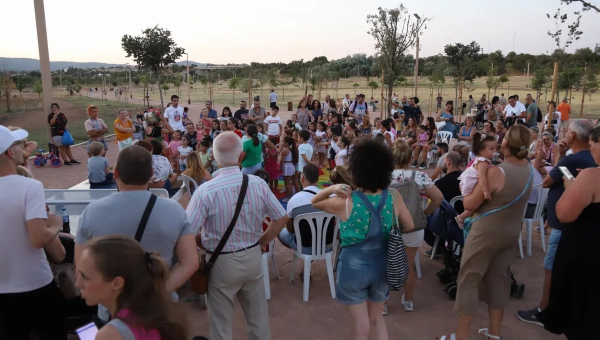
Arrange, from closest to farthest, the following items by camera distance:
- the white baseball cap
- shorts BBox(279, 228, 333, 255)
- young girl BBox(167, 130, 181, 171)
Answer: the white baseball cap, shorts BBox(279, 228, 333, 255), young girl BBox(167, 130, 181, 171)

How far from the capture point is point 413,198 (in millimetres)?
3607

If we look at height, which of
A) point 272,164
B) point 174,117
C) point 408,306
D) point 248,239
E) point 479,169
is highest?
point 479,169

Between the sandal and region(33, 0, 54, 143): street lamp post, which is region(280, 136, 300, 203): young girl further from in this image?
region(33, 0, 54, 143): street lamp post

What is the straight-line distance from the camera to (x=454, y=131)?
11.8 metres

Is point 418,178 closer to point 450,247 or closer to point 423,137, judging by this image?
point 450,247

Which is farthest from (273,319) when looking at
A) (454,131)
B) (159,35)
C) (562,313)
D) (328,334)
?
(159,35)

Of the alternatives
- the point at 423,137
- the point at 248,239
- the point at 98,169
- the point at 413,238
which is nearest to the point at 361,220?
the point at 248,239

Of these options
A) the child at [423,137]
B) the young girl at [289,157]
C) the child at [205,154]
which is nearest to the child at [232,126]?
the child at [205,154]

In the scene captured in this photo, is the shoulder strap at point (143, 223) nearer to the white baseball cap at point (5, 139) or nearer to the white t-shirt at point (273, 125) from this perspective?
the white baseball cap at point (5, 139)

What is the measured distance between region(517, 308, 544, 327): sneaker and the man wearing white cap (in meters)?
3.72

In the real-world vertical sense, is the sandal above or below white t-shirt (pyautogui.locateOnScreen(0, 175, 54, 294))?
below

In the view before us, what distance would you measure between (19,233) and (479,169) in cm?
298

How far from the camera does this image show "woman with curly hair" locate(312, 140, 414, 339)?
2562mm

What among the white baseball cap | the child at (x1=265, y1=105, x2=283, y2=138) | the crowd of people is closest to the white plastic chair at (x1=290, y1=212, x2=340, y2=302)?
the crowd of people
